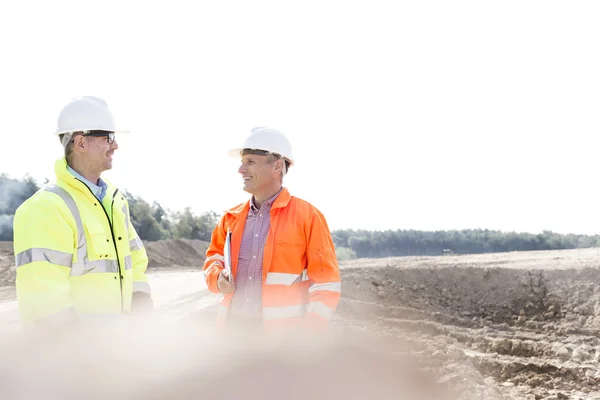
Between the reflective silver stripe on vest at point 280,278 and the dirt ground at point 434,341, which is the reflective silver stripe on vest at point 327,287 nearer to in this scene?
the reflective silver stripe on vest at point 280,278

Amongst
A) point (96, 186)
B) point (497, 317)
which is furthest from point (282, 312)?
point (497, 317)

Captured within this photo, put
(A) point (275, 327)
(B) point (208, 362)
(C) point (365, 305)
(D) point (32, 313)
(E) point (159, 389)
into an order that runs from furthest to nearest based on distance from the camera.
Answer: (C) point (365, 305)
(A) point (275, 327)
(D) point (32, 313)
(B) point (208, 362)
(E) point (159, 389)

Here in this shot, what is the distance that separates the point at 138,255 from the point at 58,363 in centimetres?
184

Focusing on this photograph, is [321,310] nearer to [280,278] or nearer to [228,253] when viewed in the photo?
[280,278]

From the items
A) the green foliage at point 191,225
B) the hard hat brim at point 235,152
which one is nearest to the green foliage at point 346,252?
the green foliage at point 191,225

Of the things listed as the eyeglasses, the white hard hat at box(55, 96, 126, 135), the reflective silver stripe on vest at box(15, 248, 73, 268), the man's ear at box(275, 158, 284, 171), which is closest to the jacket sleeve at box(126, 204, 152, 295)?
the eyeglasses

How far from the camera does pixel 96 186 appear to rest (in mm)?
3670

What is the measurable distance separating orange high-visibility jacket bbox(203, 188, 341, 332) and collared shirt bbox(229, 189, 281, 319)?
0.04 metres

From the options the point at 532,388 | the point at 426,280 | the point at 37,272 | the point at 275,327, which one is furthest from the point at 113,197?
the point at 426,280

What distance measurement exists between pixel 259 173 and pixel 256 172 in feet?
0.07

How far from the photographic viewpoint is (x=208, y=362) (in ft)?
6.81

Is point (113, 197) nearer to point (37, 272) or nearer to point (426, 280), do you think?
point (37, 272)

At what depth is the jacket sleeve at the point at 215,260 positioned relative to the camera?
402 cm

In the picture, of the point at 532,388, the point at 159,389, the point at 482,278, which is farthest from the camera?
the point at 482,278
